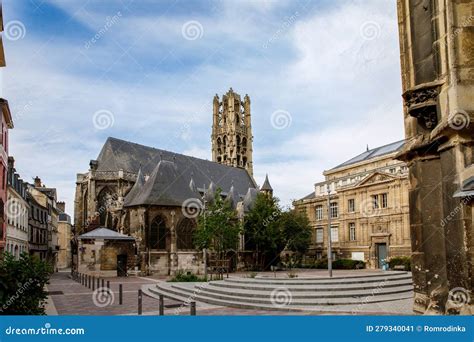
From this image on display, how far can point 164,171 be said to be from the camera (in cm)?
4194

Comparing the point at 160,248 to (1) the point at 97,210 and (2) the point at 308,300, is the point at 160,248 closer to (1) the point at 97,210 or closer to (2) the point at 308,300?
(1) the point at 97,210

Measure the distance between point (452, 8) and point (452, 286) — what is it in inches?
187

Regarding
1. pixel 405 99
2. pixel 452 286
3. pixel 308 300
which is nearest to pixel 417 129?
pixel 405 99

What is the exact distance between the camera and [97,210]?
46.6m

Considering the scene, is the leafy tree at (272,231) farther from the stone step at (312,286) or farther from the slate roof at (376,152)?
the stone step at (312,286)

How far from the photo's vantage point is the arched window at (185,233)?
132 feet

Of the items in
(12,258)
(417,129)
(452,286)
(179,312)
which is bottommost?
(179,312)

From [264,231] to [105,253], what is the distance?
14089 millimetres

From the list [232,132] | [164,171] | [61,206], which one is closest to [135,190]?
[164,171]

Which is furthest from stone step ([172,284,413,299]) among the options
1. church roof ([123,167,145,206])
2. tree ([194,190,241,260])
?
church roof ([123,167,145,206])

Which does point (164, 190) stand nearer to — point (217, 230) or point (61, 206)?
point (217, 230)

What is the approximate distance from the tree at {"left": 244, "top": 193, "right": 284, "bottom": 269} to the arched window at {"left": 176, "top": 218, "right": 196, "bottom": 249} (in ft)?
17.5

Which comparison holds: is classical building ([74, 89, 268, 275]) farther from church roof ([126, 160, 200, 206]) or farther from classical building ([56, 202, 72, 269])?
classical building ([56, 202, 72, 269])

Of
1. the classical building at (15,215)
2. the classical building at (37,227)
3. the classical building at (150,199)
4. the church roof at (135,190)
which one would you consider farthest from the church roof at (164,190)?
the classical building at (37,227)
